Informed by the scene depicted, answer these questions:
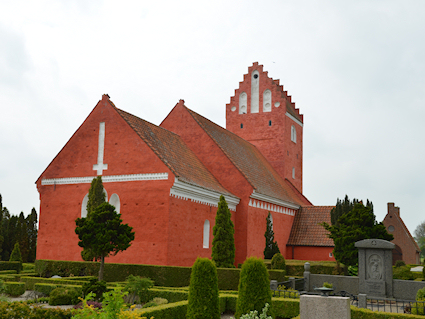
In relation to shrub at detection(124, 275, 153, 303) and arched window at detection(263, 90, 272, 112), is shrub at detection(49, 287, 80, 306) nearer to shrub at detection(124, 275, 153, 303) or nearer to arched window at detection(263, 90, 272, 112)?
shrub at detection(124, 275, 153, 303)

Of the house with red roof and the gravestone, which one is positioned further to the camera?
the house with red roof

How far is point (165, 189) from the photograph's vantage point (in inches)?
826

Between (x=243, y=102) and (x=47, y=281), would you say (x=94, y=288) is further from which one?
(x=243, y=102)

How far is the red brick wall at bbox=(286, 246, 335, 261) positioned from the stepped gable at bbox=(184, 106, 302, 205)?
354cm

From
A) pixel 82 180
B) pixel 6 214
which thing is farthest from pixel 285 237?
pixel 6 214

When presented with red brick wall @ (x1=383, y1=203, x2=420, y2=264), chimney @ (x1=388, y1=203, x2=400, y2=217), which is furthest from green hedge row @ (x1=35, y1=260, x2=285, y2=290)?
chimney @ (x1=388, y1=203, x2=400, y2=217)

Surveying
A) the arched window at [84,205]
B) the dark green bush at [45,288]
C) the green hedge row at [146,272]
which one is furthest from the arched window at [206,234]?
the dark green bush at [45,288]

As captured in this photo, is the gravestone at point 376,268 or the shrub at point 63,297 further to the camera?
the gravestone at point 376,268

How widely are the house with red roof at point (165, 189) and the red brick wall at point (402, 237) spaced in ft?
35.5

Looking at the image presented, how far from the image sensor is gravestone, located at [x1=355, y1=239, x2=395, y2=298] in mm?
18516

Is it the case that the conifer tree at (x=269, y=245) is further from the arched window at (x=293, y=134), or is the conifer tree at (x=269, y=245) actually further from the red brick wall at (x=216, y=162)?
the arched window at (x=293, y=134)

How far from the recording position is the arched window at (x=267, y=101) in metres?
37.3

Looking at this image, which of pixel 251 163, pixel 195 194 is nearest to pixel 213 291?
pixel 195 194

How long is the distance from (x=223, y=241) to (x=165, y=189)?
12.3 ft
